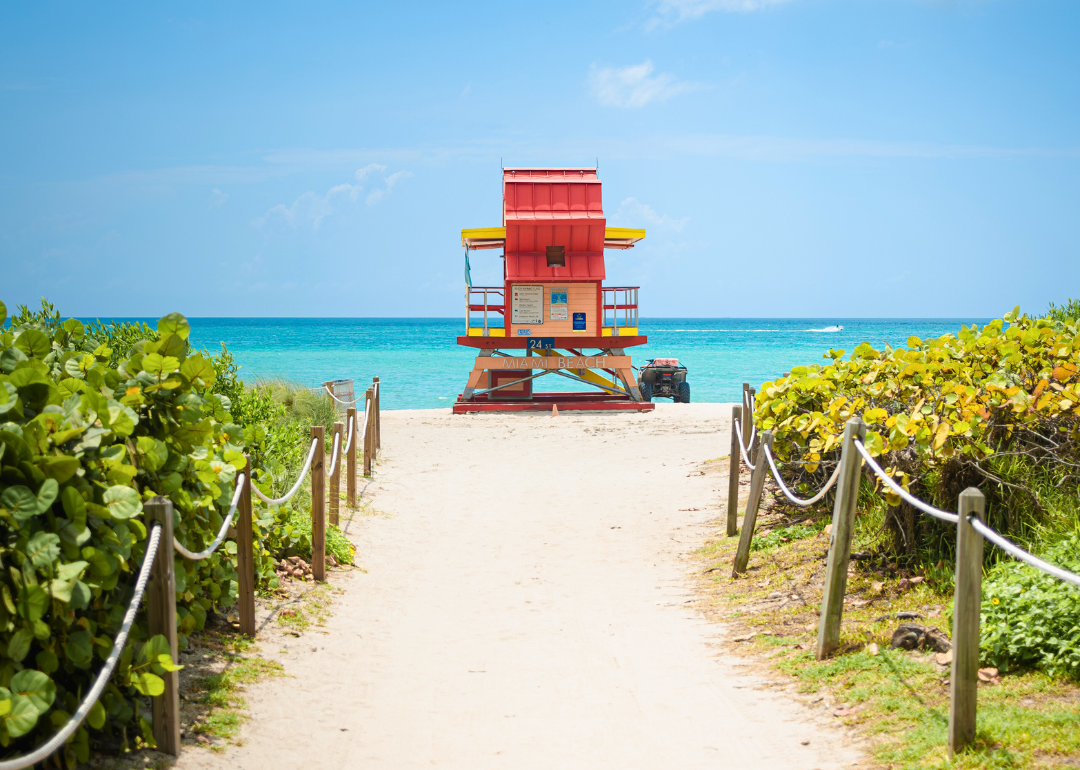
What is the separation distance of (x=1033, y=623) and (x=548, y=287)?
18.3 metres

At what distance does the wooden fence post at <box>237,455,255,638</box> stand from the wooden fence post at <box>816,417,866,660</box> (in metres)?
3.59

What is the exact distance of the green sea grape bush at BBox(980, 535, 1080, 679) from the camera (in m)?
3.97

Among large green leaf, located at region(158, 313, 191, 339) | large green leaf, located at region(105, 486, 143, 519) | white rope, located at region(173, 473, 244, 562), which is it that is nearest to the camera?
large green leaf, located at region(105, 486, 143, 519)

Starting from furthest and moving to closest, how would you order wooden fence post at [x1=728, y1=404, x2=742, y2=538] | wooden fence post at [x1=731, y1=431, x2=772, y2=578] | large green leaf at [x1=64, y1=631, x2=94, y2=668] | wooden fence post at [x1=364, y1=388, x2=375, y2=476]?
wooden fence post at [x1=364, y1=388, x2=375, y2=476], wooden fence post at [x1=728, y1=404, x2=742, y2=538], wooden fence post at [x1=731, y1=431, x2=772, y2=578], large green leaf at [x1=64, y1=631, x2=94, y2=668]

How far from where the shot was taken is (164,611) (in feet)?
12.0

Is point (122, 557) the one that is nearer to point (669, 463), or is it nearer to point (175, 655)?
point (175, 655)

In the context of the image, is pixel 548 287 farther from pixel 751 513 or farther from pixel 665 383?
pixel 751 513

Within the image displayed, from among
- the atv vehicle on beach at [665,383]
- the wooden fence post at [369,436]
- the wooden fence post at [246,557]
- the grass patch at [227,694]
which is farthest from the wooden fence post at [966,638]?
the atv vehicle on beach at [665,383]

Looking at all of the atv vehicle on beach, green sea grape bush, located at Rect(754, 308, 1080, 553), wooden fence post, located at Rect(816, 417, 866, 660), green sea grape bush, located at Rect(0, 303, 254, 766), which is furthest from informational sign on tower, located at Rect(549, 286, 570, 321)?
green sea grape bush, located at Rect(0, 303, 254, 766)

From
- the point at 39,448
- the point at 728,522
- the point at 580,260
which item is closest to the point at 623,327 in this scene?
the point at 580,260

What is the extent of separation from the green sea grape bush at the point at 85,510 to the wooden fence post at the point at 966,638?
334 cm

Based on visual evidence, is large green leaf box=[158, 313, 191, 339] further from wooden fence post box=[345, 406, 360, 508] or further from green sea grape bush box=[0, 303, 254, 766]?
wooden fence post box=[345, 406, 360, 508]

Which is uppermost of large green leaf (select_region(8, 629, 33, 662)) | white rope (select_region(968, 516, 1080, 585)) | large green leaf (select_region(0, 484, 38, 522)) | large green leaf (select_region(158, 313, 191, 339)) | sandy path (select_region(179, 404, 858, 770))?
large green leaf (select_region(158, 313, 191, 339))

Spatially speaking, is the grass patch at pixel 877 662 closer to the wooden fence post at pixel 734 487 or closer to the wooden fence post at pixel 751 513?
the wooden fence post at pixel 751 513
